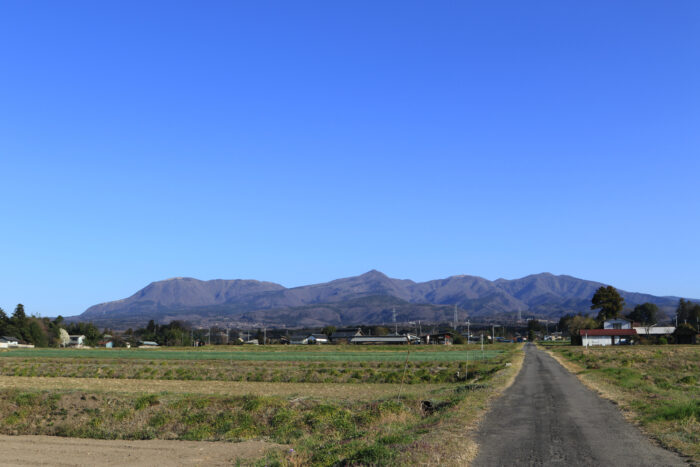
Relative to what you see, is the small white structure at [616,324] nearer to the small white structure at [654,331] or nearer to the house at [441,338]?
the small white structure at [654,331]

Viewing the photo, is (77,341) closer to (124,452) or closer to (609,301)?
(609,301)

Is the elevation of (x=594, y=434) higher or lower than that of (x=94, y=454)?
higher

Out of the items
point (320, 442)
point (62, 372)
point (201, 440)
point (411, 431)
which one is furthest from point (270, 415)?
point (62, 372)

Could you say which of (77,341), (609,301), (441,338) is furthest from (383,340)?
(77,341)

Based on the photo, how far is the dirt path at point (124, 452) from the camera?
20.5 metres

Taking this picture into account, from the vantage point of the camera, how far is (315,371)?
6062 cm

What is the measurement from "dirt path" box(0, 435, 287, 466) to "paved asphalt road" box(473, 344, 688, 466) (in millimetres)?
8029

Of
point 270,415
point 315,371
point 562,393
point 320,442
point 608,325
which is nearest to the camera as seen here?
point 320,442

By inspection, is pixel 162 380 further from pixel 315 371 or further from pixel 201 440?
pixel 201 440

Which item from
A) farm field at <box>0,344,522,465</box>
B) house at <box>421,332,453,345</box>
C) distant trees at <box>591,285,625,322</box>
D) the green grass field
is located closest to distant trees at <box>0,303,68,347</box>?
the green grass field

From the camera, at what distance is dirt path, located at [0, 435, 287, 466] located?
67.3 feet

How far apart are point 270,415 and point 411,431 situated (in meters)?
10.2

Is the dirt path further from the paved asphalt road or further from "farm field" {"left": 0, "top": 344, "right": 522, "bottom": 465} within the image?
the paved asphalt road

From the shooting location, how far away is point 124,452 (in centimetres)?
2238
